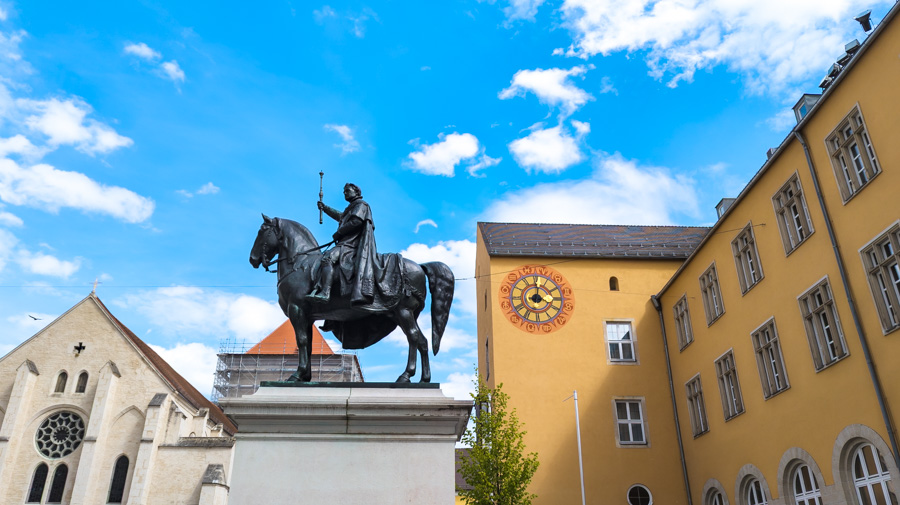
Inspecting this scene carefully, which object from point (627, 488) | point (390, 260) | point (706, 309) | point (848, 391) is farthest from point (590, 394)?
point (390, 260)

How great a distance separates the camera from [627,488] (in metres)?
24.9

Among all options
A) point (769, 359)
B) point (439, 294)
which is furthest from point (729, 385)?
point (439, 294)

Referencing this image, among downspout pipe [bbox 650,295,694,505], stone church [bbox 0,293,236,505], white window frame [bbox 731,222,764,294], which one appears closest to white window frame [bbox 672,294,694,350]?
downspout pipe [bbox 650,295,694,505]

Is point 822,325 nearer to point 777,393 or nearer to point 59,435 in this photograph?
point 777,393

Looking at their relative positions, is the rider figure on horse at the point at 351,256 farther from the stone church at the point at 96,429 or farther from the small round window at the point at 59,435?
the small round window at the point at 59,435

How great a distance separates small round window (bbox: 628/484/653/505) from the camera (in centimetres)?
2484

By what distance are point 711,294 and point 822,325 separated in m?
6.76

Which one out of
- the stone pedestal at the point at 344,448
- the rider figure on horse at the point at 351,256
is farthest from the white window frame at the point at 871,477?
the rider figure on horse at the point at 351,256

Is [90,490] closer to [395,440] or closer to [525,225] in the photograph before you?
[525,225]

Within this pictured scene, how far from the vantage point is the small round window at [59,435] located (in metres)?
40.8

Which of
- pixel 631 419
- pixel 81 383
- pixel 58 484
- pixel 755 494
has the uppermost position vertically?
pixel 81 383

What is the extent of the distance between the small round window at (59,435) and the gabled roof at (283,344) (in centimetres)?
1993

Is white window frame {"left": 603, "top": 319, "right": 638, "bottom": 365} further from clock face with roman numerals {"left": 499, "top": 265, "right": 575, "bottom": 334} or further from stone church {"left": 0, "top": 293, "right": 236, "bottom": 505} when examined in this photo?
stone church {"left": 0, "top": 293, "right": 236, "bottom": 505}

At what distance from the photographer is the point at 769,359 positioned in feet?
63.7
